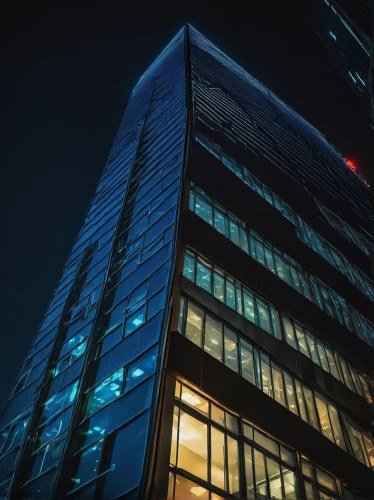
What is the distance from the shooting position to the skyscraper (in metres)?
12.0

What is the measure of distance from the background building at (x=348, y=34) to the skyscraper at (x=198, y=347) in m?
10.5

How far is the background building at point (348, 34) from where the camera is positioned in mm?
28609

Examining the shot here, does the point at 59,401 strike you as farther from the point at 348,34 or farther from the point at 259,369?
the point at 348,34

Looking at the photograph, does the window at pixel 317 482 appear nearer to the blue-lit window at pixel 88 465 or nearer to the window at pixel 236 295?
the window at pixel 236 295

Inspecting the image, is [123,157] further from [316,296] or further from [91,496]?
[91,496]

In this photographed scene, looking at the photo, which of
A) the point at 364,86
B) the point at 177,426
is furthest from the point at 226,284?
the point at 364,86

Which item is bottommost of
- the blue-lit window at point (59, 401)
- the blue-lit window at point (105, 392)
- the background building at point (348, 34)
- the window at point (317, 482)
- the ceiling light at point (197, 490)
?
the ceiling light at point (197, 490)

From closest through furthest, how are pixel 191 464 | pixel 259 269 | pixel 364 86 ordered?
1. pixel 191 464
2. pixel 259 269
3. pixel 364 86

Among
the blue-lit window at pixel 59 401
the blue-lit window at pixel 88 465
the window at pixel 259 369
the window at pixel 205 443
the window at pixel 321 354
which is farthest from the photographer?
the window at pixel 321 354

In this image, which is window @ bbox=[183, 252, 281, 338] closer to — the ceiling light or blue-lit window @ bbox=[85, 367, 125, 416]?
blue-lit window @ bbox=[85, 367, 125, 416]

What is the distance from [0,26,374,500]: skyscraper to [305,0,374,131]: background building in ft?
34.3

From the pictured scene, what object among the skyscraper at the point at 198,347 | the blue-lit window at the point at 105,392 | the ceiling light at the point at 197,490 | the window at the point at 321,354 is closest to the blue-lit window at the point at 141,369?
the skyscraper at the point at 198,347

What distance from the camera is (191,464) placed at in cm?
1111

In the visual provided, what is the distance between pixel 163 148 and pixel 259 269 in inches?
480
